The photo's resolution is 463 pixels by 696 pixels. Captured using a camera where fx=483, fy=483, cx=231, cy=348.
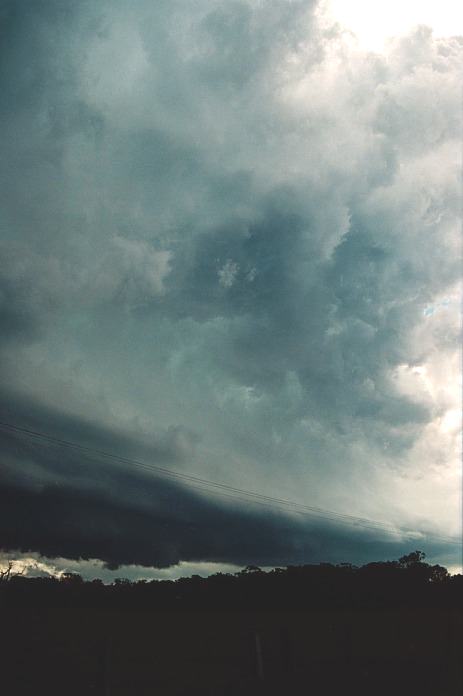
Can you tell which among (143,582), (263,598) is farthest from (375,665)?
(143,582)

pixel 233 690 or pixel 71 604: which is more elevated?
pixel 233 690

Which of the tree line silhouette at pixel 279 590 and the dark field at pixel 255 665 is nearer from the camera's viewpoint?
the dark field at pixel 255 665

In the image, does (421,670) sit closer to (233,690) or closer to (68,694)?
(233,690)

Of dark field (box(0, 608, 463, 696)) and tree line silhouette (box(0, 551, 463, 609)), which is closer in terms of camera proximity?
dark field (box(0, 608, 463, 696))

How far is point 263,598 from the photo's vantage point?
3969 inches

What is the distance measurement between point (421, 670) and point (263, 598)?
8833 centimetres

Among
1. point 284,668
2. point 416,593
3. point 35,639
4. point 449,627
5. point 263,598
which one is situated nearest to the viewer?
point 284,668

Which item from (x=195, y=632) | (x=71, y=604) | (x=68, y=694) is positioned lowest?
(x=71, y=604)

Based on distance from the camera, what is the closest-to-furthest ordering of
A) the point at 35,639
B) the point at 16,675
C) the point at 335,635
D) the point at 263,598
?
1. the point at 16,675
2. the point at 335,635
3. the point at 35,639
4. the point at 263,598

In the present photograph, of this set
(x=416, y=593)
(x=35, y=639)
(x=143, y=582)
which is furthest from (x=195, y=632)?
(x=143, y=582)

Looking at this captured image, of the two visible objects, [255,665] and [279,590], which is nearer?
[255,665]

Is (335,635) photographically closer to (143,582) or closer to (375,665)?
(375,665)

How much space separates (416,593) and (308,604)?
806 inches

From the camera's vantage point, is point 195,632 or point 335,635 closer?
point 335,635
